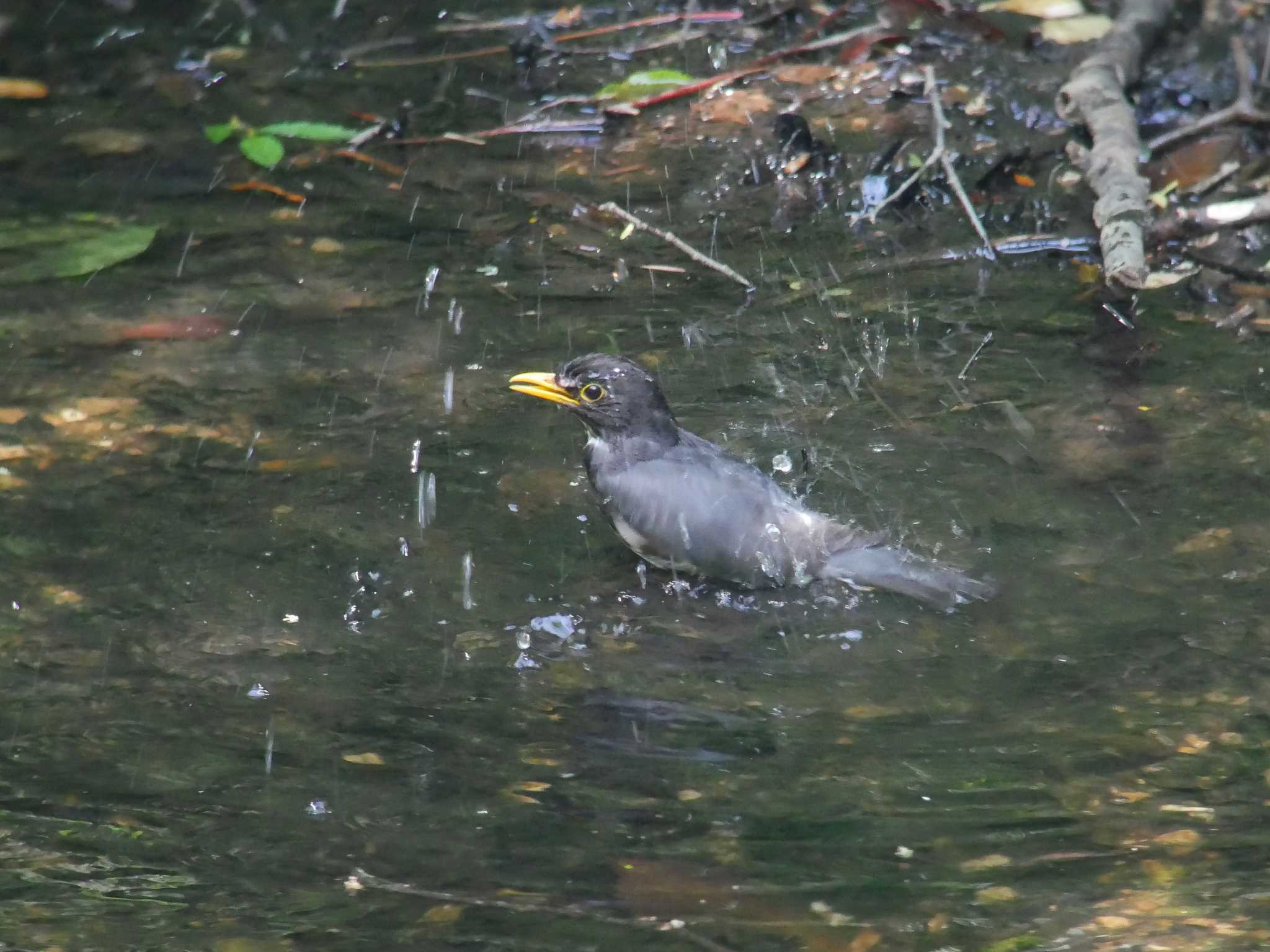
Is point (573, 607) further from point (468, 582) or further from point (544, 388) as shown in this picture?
point (544, 388)

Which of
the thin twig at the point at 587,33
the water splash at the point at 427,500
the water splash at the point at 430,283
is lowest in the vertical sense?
the water splash at the point at 427,500

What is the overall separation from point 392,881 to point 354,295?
3520 millimetres

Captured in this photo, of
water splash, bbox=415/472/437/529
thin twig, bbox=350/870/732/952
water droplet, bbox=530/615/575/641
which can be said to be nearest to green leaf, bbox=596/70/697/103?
water splash, bbox=415/472/437/529

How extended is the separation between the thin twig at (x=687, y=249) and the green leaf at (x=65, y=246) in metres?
2.00

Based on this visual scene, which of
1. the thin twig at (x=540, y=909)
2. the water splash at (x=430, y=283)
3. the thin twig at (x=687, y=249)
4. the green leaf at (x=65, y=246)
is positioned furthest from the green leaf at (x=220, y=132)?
the thin twig at (x=540, y=909)

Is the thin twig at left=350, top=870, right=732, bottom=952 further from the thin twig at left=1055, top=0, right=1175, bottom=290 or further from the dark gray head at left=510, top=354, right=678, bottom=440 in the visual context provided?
the thin twig at left=1055, top=0, right=1175, bottom=290

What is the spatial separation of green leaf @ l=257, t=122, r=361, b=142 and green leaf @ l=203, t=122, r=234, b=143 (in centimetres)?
14

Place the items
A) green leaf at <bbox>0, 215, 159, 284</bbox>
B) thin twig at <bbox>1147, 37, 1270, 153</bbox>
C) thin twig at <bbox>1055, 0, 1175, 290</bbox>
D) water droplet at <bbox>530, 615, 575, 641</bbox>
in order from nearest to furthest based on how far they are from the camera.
Answer: water droplet at <bbox>530, 615, 575, 641</bbox> → thin twig at <bbox>1055, 0, 1175, 290</bbox> → green leaf at <bbox>0, 215, 159, 284</bbox> → thin twig at <bbox>1147, 37, 1270, 153</bbox>

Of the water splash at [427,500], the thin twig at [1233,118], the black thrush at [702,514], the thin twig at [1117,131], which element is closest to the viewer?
the black thrush at [702,514]

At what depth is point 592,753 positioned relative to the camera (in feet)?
12.6

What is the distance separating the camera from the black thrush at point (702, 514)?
4.82m

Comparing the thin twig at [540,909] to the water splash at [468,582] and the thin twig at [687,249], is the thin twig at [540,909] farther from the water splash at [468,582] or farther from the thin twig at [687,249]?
the thin twig at [687,249]

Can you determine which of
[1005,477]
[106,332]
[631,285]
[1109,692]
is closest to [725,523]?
[1005,477]

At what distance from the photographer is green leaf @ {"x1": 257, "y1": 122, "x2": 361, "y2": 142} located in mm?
7559
